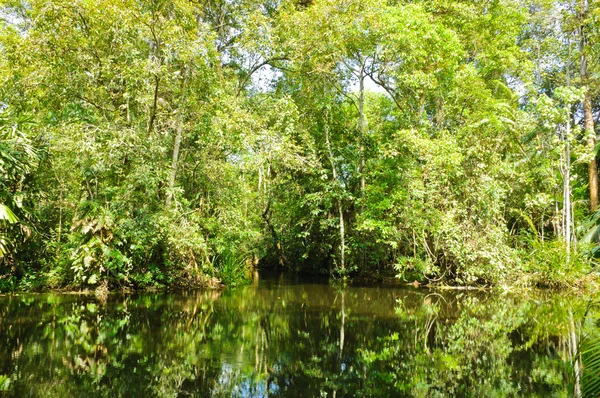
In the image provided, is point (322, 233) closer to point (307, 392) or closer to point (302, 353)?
point (302, 353)

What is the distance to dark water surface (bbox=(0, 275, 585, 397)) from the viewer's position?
13.1 feet

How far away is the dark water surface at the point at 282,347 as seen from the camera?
13.1ft

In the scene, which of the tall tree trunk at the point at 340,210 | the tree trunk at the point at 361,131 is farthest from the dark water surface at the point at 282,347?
the tree trunk at the point at 361,131

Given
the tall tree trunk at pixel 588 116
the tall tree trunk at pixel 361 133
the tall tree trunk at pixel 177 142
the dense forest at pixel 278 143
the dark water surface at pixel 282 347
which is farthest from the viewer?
the tall tree trunk at pixel 588 116

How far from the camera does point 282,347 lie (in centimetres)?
548

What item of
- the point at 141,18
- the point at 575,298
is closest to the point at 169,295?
the point at 141,18

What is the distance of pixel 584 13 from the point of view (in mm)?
15797

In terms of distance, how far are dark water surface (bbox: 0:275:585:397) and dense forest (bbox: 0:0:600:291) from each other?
211 cm

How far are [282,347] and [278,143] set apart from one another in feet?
22.2

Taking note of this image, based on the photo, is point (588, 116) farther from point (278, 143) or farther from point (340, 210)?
point (278, 143)

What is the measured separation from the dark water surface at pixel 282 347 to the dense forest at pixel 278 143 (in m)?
2.11

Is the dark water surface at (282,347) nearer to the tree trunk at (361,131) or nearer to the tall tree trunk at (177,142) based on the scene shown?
the tall tree trunk at (177,142)

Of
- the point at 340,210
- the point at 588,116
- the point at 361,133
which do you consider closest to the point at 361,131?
the point at 361,133

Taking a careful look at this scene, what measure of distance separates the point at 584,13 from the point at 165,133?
15.0 metres
